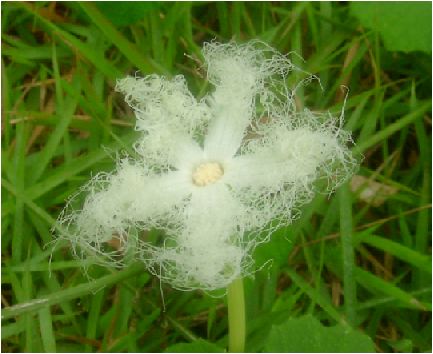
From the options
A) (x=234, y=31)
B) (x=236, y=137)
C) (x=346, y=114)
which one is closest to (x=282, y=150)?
(x=236, y=137)

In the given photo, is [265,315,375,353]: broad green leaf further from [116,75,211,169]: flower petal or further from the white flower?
[116,75,211,169]: flower petal

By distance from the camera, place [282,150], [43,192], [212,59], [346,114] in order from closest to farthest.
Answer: [282,150], [212,59], [43,192], [346,114]

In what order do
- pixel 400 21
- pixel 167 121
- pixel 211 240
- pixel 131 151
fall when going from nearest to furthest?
pixel 211 240 < pixel 167 121 < pixel 131 151 < pixel 400 21

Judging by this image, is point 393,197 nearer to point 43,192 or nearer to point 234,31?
point 234,31

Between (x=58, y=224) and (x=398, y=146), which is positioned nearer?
(x=58, y=224)

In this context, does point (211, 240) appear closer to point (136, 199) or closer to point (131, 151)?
point (136, 199)

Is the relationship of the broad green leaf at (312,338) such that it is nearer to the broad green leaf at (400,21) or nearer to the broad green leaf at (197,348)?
the broad green leaf at (197,348)

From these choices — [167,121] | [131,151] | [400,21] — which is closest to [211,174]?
[167,121]
